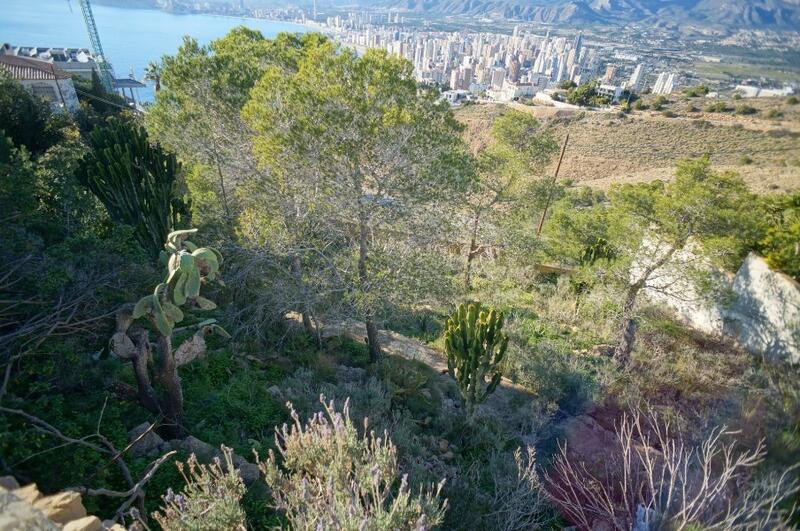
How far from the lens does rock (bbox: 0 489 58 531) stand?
5.92 ft

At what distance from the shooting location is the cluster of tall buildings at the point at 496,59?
4070 inches

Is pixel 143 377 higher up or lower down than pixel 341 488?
lower down

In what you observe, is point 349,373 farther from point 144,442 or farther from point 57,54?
point 57,54

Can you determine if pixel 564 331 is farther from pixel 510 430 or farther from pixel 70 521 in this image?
pixel 70 521

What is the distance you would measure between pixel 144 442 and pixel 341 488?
8.39 ft

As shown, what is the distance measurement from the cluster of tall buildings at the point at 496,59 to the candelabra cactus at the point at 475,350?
7332 cm

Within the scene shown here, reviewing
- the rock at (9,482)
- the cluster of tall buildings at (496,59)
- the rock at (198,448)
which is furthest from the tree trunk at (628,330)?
the cluster of tall buildings at (496,59)

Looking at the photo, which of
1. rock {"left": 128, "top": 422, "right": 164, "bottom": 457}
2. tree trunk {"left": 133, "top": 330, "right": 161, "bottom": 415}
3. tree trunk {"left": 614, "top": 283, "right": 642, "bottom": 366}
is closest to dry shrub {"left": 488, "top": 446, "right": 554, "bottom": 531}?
rock {"left": 128, "top": 422, "right": 164, "bottom": 457}

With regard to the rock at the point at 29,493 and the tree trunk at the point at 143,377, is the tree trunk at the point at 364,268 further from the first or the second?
the rock at the point at 29,493

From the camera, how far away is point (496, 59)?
459 ft

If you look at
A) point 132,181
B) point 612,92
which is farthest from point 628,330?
point 612,92

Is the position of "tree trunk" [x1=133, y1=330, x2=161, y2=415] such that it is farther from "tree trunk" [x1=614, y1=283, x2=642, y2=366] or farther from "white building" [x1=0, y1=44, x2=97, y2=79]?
"white building" [x1=0, y1=44, x2=97, y2=79]

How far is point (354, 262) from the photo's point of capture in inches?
289

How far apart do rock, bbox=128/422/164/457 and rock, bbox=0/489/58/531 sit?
7.48ft
